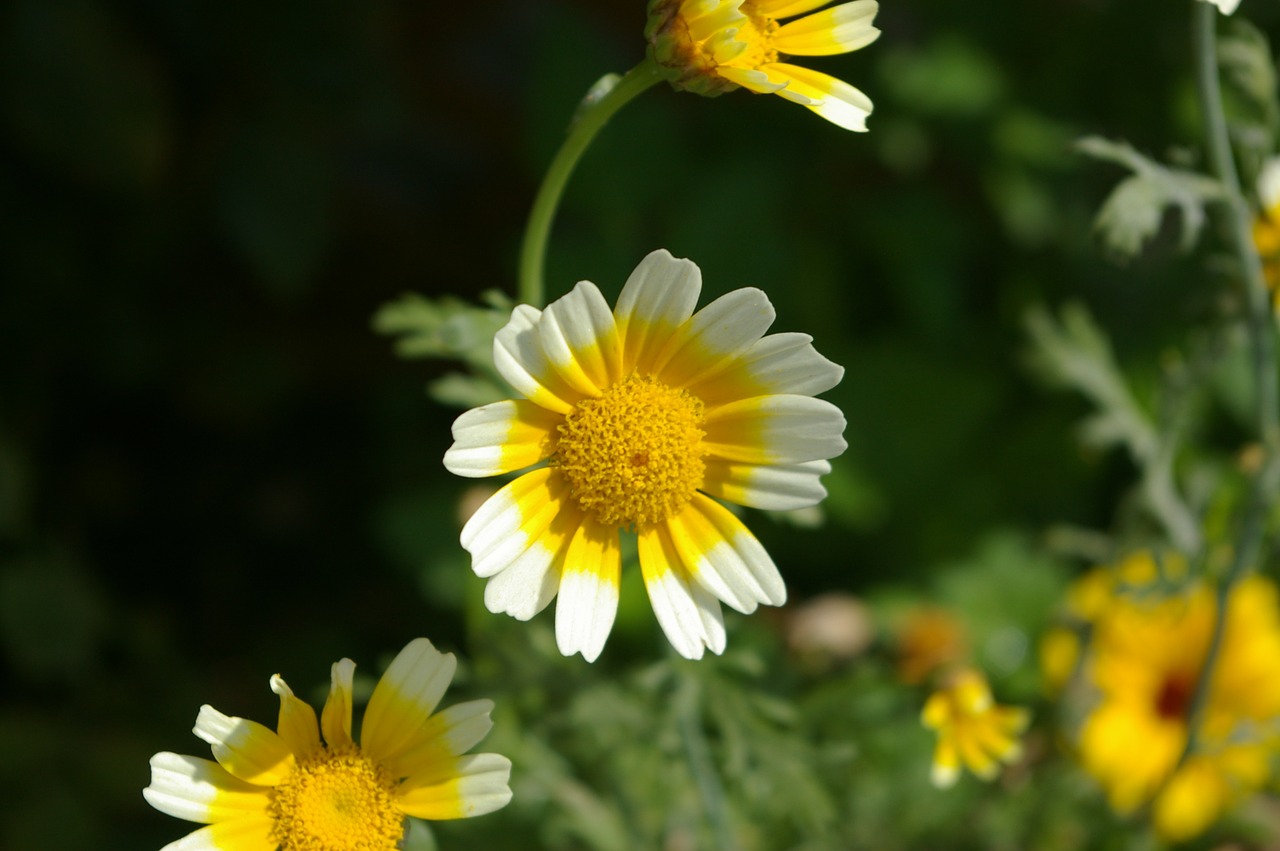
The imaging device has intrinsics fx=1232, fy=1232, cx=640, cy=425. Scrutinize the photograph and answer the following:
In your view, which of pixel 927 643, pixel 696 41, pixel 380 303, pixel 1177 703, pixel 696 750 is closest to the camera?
pixel 696 41

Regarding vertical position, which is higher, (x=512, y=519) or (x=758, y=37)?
(x=758, y=37)

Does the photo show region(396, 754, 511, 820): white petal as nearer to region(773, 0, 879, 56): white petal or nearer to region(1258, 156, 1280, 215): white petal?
region(773, 0, 879, 56): white petal

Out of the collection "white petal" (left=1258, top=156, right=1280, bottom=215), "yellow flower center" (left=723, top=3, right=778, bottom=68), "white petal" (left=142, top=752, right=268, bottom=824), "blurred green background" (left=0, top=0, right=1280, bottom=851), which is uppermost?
"blurred green background" (left=0, top=0, right=1280, bottom=851)

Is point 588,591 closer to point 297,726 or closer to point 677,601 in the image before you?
point 677,601

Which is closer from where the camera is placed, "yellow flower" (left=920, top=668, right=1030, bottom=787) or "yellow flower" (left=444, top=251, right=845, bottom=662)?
"yellow flower" (left=444, top=251, right=845, bottom=662)

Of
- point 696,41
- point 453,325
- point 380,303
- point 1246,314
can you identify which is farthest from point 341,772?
point 380,303

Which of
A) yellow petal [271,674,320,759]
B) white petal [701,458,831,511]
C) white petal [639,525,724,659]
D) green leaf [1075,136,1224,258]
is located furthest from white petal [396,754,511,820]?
green leaf [1075,136,1224,258]
